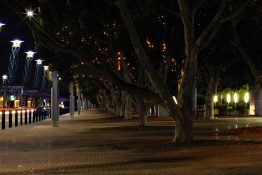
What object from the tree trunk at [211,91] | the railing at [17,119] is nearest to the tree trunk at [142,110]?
the railing at [17,119]

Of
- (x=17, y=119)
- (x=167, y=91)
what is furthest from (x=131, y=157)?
(x=17, y=119)

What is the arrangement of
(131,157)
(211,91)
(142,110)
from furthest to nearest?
(211,91) → (142,110) → (131,157)

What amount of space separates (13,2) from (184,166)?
11.2 m

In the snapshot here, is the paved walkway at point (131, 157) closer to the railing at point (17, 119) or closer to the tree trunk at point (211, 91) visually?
the railing at point (17, 119)

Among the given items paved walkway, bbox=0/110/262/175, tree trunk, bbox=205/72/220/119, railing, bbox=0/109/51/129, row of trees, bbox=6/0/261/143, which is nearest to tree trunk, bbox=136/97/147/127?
row of trees, bbox=6/0/261/143

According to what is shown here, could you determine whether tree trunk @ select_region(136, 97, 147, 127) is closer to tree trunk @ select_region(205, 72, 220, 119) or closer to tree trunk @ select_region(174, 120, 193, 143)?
tree trunk @ select_region(174, 120, 193, 143)

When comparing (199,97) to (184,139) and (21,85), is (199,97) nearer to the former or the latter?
(184,139)

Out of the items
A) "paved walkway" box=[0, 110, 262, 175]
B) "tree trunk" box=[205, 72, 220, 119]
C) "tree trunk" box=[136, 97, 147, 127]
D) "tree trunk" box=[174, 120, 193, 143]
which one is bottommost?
"paved walkway" box=[0, 110, 262, 175]

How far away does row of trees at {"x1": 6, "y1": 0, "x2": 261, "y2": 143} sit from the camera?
73.6 feet

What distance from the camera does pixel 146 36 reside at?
30.9m

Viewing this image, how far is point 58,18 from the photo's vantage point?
27703 mm

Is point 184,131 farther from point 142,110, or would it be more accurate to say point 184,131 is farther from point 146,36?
point 142,110

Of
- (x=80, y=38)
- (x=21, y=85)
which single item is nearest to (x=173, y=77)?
(x=80, y=38)

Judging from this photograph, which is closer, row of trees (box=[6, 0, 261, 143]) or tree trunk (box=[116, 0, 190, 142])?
tree trunk (box=[116, 0, 190, 142])
